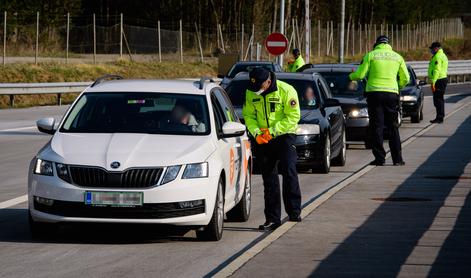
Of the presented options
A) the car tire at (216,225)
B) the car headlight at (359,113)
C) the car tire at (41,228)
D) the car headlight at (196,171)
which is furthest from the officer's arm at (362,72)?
the car tire at (41,228)

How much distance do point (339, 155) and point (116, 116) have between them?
8674mm

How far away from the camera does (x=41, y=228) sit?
11539mm

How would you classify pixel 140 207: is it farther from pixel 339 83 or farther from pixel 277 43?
pixel 277 43

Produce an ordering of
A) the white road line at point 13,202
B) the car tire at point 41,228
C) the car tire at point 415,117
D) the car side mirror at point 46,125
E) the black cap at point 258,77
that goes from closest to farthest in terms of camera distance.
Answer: the car tire at point 41,228 → the car side mirror at point 46,125 → the black cap at point 258,77 → the white road line at point 13,202 → the car tire at point 415,117

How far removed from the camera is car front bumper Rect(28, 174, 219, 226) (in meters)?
11.1

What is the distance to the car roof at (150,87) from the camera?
41.6 ft

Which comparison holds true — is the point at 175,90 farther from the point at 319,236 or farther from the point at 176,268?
the point at 176,268

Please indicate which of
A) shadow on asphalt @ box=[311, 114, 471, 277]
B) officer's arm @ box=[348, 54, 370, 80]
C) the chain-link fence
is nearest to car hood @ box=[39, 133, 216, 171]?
shadow on asphalt @ box=[311, 114, 471, 277]

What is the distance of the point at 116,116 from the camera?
487 inches

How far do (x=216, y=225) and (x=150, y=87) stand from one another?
6.05 feet

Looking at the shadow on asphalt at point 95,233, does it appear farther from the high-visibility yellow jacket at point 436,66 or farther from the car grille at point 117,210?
the high-visibility yellow jacket at point 436,66

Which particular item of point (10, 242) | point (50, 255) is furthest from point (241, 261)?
point (10, 242)

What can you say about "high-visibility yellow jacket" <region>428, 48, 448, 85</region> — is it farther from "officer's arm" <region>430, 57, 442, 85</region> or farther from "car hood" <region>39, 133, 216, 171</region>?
"car hood" <region>39, 133, 216, 171</region>

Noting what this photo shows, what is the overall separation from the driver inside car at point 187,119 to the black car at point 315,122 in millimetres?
6632
